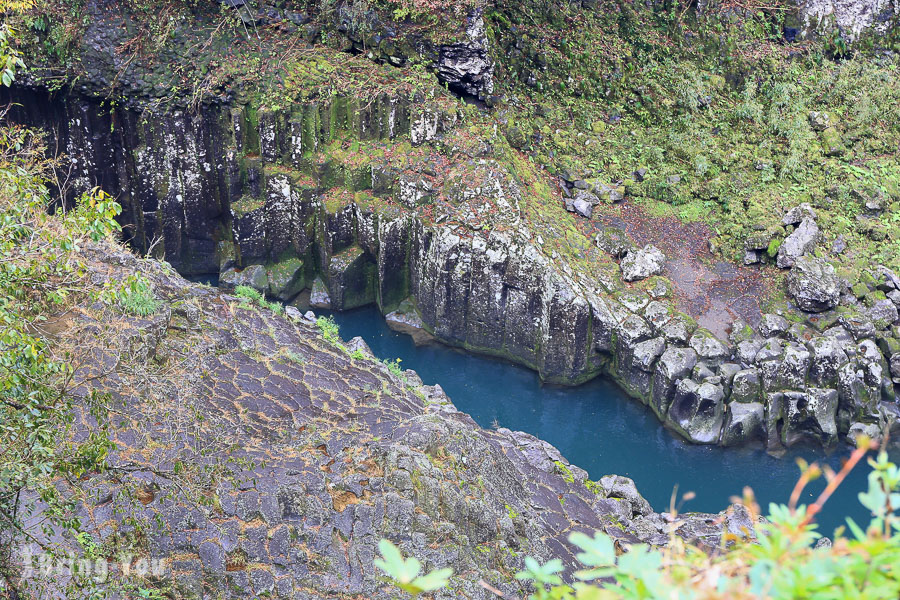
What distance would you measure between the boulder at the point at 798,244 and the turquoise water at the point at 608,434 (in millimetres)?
4069

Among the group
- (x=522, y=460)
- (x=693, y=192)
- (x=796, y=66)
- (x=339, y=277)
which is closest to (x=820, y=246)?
(x=693, y=192)

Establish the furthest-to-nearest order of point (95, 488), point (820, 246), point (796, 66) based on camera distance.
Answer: point (796, 66) → point (820, 246) → point (95, 488)

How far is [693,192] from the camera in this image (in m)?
18.5

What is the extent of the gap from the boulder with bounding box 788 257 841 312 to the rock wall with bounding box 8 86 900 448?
4.5 inches

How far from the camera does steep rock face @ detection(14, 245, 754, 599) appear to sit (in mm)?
8781

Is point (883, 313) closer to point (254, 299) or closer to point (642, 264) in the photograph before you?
point (642, 264)

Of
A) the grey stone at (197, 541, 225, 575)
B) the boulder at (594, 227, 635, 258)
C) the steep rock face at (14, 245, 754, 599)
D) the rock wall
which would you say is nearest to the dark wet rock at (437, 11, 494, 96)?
the rock wall

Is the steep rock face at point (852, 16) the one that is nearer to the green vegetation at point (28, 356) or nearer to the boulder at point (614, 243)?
the boulder at point (614, 243)

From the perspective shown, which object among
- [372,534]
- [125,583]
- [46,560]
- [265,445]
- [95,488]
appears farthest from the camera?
[265,445]

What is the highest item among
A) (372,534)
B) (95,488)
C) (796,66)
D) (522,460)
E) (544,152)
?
(796,66)

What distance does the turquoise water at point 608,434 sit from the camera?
48.6 ft

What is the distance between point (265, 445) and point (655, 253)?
10.1 metres

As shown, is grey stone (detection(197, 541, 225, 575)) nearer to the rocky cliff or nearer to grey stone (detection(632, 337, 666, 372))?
the rocky cliff

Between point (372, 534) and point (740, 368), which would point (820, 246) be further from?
point (372, 534)
